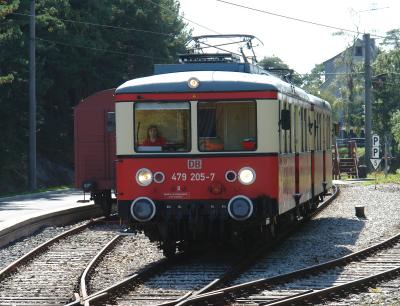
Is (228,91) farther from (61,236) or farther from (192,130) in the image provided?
(61,236)

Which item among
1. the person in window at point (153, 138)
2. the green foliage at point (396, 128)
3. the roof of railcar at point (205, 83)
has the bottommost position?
the person in window at point (153, 138)

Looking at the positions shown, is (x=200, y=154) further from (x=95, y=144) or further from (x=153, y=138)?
(x=95, y=144)

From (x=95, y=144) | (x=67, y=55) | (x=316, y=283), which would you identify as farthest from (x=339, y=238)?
(x=67, y=55)

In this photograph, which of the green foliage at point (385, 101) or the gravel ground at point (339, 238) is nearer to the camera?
the gravel ground at point (339, 238)

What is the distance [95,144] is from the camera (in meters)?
22.9

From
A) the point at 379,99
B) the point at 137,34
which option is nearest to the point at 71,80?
the point at 137,34

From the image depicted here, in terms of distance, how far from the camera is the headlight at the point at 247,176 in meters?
14.4

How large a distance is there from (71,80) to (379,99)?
34.0 metres

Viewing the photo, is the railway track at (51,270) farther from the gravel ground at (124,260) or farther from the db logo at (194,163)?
the db logo at (194,163)

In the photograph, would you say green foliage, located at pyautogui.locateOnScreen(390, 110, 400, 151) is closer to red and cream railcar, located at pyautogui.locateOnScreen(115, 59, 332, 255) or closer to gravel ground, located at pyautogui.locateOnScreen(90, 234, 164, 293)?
gravel ground, located at pyautogui.locateOnScreen(90, 234, 164, 293)

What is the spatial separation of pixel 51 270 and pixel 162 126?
8.14 ft

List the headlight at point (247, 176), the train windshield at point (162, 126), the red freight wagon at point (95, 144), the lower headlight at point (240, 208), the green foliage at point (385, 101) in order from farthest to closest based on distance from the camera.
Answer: the green foliage at point (385, 101), the red freight wagon at point (95, 144), the train windshield at point (162, 126), the headlight at point (247, 176), the lower headlight at point (240, 208)

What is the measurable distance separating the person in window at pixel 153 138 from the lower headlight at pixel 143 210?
0.79 m

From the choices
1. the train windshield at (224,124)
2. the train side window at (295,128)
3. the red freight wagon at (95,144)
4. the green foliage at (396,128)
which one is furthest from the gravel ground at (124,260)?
the green foliage at (396,128)
